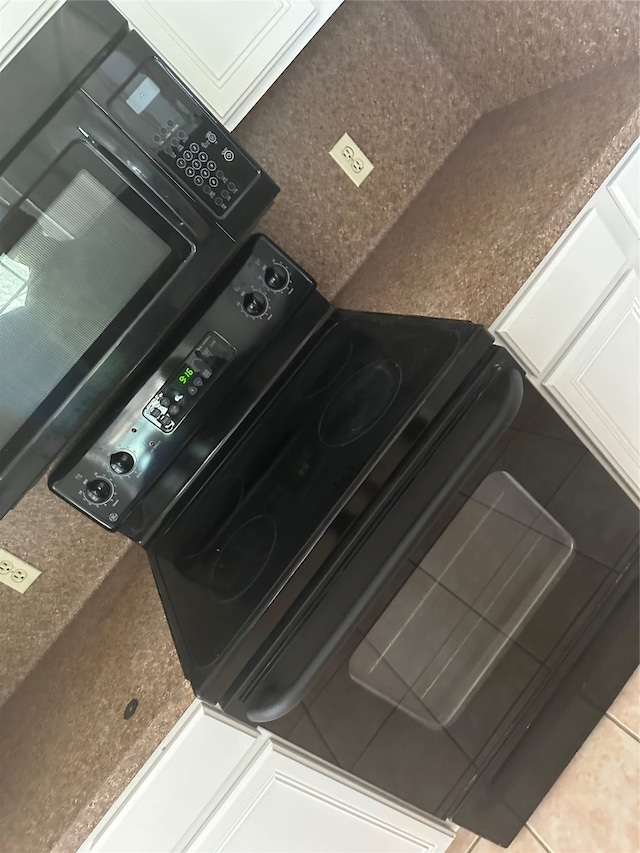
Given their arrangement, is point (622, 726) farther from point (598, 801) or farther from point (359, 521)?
point (359, 521)

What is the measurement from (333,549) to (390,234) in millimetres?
758

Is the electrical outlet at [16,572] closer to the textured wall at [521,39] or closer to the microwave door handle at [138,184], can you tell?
the microwave door handle at [138,184]

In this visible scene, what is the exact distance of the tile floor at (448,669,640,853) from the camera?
1.20 metres

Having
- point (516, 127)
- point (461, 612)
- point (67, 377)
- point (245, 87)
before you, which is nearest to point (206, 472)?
point (67, 377)

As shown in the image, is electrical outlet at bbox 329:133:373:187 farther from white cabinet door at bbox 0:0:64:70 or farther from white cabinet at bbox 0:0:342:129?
white cabinet door at bbox 0:0:64:70

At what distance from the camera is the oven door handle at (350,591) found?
69 centimetres

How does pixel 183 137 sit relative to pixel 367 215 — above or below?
below

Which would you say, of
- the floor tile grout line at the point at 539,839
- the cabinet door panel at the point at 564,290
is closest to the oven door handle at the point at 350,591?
the cabinet door panel at the point at 564,290

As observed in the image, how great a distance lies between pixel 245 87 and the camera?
870 millimetres

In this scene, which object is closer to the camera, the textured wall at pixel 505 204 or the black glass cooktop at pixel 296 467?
the black glass cooktop at pixel 296 467

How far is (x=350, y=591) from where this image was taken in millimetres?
699

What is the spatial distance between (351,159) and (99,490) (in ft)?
2.61

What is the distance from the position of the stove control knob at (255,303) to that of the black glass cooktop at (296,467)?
0.13m

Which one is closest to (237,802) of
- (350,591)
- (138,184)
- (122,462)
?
(350,591)
